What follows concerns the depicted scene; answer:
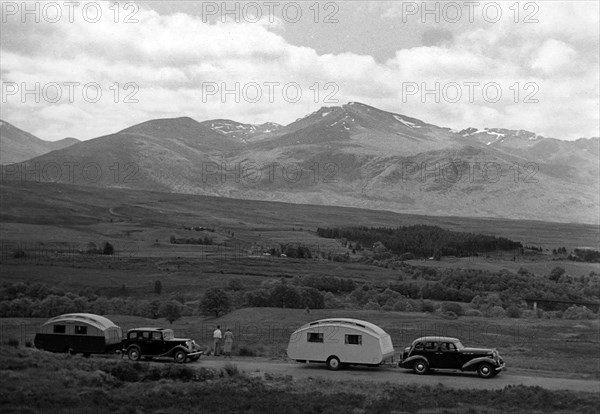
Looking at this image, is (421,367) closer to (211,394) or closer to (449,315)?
(211,394)

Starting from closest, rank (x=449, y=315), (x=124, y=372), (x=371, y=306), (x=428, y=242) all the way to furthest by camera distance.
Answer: (x=124, y=372) → (x=449, y=315) → (x=371, y=306) → (x=428, y=242)

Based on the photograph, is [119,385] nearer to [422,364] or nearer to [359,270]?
[422,364]

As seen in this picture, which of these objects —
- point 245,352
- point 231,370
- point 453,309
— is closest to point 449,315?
point 453,309

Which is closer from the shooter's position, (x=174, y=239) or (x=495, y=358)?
(x=495, y=358)

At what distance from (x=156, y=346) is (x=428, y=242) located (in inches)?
4812

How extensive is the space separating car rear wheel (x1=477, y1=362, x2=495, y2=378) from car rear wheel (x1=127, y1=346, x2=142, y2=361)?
14.9 meters

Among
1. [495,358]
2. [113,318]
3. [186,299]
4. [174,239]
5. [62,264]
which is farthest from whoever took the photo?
[174,239]

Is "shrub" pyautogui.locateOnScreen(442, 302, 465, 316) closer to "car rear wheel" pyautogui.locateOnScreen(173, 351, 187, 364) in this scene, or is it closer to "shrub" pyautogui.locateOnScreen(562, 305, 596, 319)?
"shrub" pyautogui.locateOnScreen(562, 305, 596, 319)

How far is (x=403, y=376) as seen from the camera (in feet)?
99.0

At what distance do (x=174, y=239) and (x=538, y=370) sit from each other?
385 feet

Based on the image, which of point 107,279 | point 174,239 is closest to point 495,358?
point 107,279

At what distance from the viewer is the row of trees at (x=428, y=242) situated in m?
144

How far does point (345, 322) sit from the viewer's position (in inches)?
1254

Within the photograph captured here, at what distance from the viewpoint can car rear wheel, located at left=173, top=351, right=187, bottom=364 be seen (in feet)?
104
